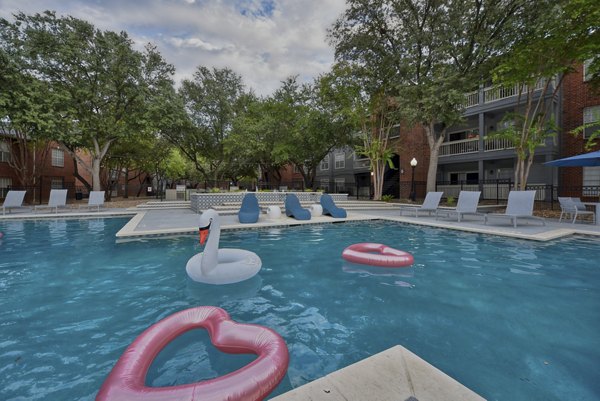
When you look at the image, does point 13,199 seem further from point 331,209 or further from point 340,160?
point 340,160

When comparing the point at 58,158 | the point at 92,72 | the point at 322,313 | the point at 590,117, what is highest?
the point at 92,72

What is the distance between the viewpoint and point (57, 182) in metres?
25.7

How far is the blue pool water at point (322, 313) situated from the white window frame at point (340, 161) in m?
24.8

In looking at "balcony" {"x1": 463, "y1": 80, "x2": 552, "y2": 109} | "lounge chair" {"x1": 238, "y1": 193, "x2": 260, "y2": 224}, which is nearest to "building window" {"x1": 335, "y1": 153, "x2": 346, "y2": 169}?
"balcony" {"x1": 463, "y1": 80, "x2": 552, "y2": 109}

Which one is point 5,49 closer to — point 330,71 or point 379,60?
point 330,71

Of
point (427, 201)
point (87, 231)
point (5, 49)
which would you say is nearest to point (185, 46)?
point (5, 49)

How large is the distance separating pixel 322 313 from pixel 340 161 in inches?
1141

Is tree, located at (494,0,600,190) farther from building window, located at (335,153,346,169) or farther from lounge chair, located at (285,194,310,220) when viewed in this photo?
building window, located at (335,153,346,169)

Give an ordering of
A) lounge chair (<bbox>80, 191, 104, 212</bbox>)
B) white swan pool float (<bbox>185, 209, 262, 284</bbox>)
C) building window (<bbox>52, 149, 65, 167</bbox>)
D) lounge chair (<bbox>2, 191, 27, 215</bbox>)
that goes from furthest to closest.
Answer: building window (<bbox>52, 149, 65, 167</bbox>) < lounge chair (<bbox>80, 191, 104, 212</bbox>) < lounge chair (<bbox>2, 191, 27, 215</bbox>) < white swan pool float (<bbox>185, 209, 262, 284</bbox>)

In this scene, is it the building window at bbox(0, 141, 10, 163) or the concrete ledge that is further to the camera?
the building window at bbox(0, 141, 10, 163)

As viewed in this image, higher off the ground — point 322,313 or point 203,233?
point 203,233

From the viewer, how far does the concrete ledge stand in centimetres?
158

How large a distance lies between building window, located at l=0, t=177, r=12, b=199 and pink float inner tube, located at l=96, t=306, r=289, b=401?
29.2 meters

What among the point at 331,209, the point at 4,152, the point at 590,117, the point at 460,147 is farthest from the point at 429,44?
the point at 4,152
